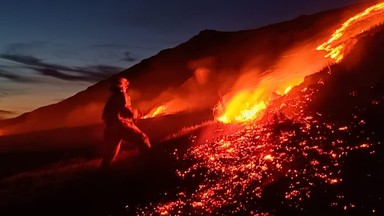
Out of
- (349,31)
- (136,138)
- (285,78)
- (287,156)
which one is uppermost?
(349,31)

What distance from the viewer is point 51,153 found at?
22.5 m

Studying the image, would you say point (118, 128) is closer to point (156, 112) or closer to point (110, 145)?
point (110, 145)

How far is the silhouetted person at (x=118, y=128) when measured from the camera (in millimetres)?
15414

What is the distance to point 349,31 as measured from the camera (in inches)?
695

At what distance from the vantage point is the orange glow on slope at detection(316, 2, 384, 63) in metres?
15.7

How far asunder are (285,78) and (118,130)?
5.70m

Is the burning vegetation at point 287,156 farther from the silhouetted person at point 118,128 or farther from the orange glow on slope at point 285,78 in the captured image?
the silhouetted person at point 118,128

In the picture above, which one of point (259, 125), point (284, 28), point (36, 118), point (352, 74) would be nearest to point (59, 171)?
point (259, 125)

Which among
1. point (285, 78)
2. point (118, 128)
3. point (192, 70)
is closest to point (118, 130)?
point (118, 128)

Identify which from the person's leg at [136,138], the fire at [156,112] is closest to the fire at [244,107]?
the person's leg at [136,138]

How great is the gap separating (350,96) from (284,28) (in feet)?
50.2

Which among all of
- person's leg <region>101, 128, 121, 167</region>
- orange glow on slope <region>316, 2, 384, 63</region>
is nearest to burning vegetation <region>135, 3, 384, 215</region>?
orange glow on slope <region>316, 2, 384, 63</region>

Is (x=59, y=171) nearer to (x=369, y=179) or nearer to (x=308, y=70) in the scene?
(x=308, y=70)

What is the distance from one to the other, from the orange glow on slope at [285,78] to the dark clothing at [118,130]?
271cm
